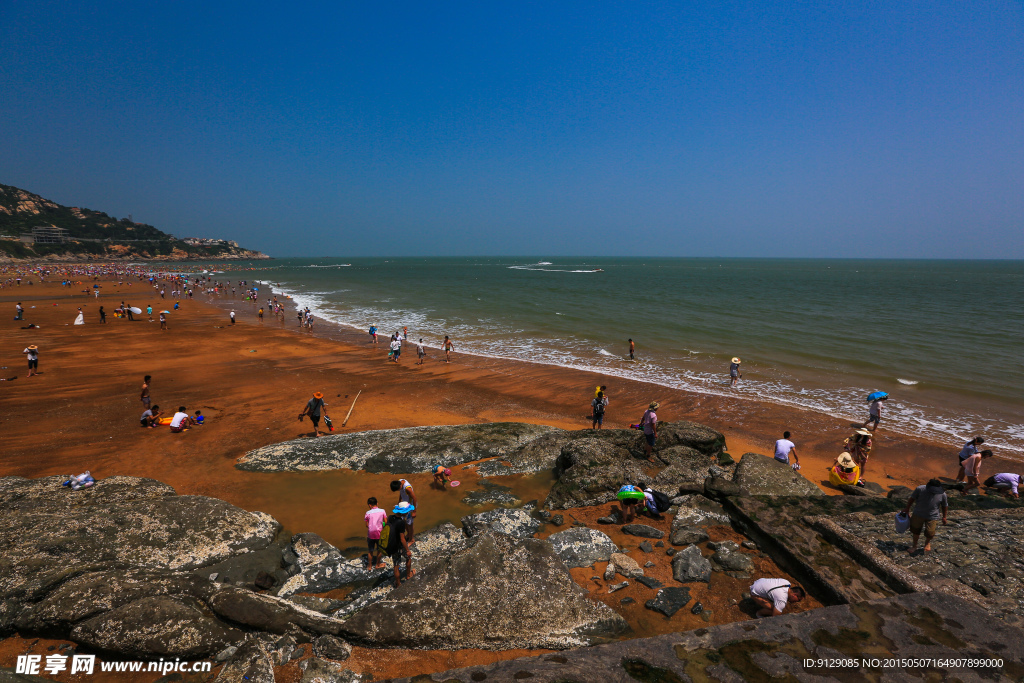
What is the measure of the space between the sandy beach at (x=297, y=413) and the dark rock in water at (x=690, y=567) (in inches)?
9.8

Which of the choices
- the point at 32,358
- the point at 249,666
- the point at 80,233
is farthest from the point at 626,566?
the point at 80,233

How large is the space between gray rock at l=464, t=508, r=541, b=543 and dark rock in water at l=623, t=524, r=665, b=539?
1748 millimetres

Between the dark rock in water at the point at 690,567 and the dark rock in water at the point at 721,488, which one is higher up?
the dark rock in water at the point at 721,488

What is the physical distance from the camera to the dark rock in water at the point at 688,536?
25.2ft

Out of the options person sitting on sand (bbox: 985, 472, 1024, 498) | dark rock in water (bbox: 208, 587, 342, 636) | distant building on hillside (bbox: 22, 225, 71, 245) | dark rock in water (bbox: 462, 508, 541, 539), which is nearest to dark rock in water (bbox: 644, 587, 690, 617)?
dark rock in water (bbox: 462, 508, 541, 539)

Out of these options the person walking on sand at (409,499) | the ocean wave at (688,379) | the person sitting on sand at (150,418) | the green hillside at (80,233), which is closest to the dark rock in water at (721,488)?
the person walking on sand at (409,499)

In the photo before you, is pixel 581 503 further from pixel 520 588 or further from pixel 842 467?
pixel 842 467

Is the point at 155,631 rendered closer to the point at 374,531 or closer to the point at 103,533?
the point at 103,533

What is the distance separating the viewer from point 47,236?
12656 centimetres

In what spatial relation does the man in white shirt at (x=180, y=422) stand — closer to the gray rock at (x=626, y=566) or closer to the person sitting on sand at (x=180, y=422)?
the person sitting on sand at (x=180, y=422)

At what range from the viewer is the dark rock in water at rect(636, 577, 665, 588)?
6.79 m

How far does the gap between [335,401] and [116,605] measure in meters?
12.6

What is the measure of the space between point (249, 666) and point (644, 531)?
6358mm

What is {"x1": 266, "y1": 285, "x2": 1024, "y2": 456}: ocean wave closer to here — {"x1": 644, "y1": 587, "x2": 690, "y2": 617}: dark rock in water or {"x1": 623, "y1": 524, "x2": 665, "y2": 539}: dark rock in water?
{"x1": 623, "y1": 524, "x2": 665, "y2": 539}: dark rock in water
